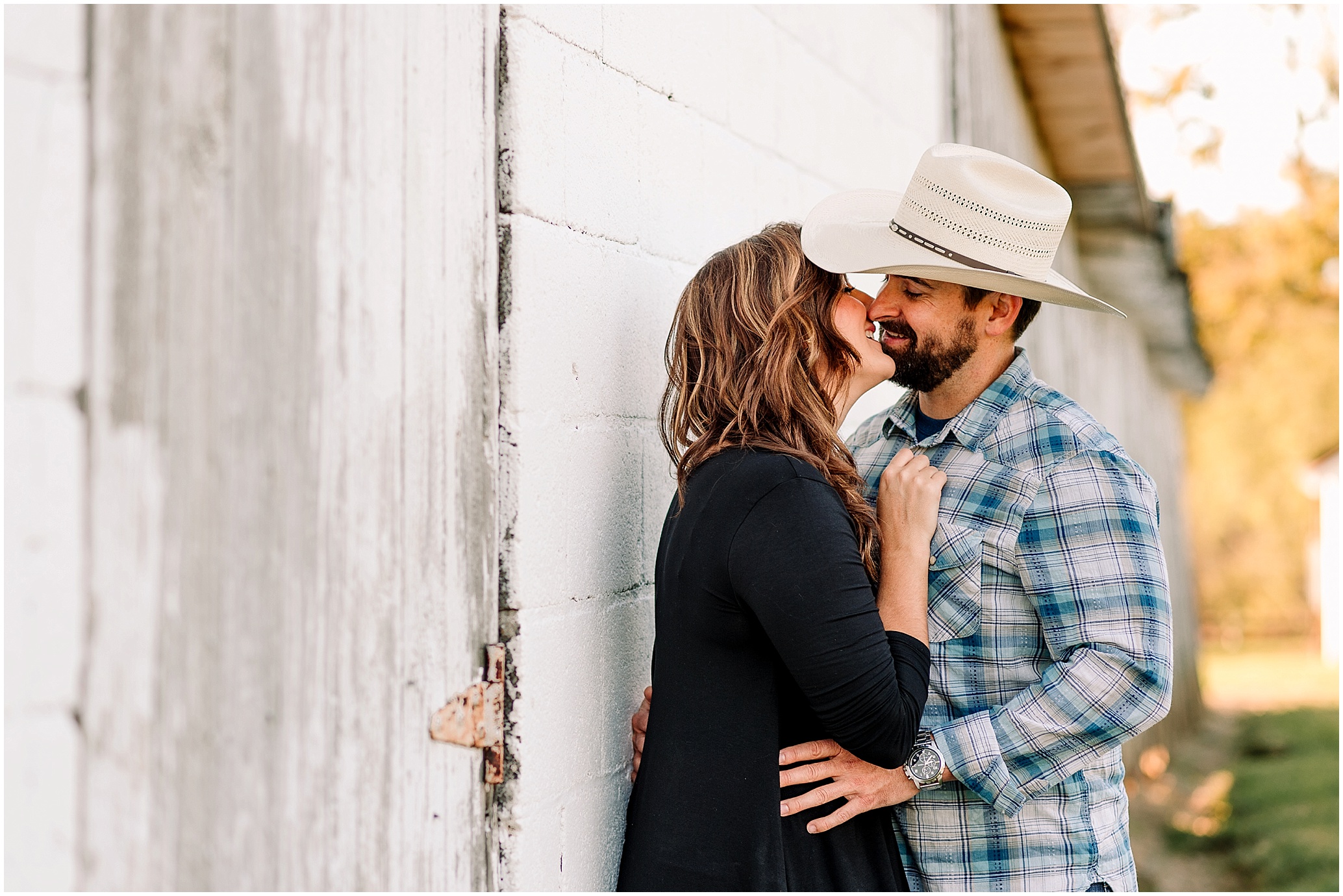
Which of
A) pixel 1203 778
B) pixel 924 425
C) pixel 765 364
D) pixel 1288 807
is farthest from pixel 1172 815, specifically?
pixel 765 364

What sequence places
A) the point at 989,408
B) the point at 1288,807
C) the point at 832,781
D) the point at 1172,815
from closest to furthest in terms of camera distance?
the point at 832,781 → the point at 989,408 → the point at 1288,807 → the point at 1172,815

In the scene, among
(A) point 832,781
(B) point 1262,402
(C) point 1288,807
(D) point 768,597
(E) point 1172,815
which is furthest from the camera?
(B) point 1262,402

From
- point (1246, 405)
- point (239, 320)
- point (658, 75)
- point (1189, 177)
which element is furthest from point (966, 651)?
point (1246, 405)

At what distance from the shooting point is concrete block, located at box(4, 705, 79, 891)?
1176 millimetres

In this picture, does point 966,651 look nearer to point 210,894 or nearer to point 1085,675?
point 1085,675

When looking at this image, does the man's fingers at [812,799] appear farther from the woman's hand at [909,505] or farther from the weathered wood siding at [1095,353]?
the weathered wood siding at [1095,353]

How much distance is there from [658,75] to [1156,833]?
319 inches

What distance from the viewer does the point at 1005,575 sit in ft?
7.08

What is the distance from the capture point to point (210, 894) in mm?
1334

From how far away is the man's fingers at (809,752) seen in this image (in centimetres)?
190

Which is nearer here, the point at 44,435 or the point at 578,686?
the point at 44,435

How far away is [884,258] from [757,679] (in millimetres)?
869

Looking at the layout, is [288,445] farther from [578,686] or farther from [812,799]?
[812,799]

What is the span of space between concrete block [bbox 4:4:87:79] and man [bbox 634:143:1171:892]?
1.22 meters
